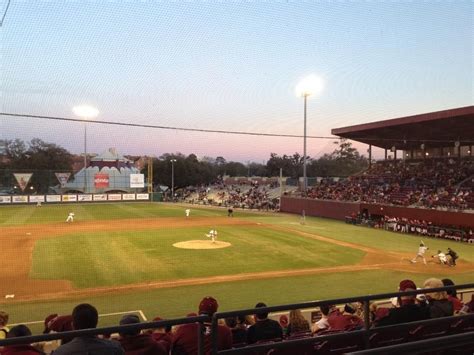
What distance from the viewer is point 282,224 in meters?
33.8

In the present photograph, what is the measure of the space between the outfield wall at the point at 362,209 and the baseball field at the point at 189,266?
199 centimetres

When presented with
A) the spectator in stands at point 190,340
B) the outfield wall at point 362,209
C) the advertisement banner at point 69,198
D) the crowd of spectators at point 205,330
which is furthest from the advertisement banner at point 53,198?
the spectator in stands at point 190,340

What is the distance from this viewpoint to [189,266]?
58.5ft

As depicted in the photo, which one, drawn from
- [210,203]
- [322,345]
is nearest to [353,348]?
[322,345]

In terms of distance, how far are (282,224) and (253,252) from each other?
12.9 metres

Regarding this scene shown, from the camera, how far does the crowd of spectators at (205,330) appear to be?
3.04m

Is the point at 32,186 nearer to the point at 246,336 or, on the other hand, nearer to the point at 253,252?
the point at 253,252

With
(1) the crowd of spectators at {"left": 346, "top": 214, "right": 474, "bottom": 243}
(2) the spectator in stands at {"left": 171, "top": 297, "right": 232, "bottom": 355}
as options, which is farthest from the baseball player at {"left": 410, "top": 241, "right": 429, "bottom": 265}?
(2) the spectator in stands at {"left": 171, "top": 297, "right": 232, "bottom": 355}

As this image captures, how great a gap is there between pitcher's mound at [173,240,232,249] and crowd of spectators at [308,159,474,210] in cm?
1478

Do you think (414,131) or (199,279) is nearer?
(199,279)

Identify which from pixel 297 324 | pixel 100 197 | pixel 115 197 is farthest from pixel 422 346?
pixel 115 197

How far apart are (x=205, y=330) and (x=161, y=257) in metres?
16.5

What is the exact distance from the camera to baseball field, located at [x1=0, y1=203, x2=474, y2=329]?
43.3 ft

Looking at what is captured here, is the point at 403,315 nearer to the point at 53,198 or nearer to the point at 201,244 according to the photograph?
the point at 201,244
